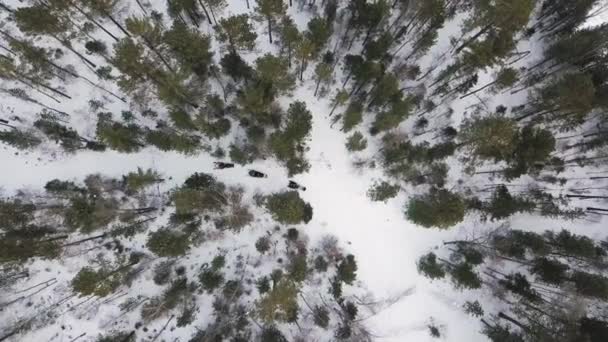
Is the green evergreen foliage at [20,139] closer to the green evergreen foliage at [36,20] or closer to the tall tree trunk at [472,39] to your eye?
the green evergreen foliage at [36,20]

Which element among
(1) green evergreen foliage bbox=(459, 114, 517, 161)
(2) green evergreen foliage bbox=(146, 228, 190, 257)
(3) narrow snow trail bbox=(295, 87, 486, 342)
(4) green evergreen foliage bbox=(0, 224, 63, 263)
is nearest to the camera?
(4) green evergreen foliage bbox=(0, 224, 63, 263)

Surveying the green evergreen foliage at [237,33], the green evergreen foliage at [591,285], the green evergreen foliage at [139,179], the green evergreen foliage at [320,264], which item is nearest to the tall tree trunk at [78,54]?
the green evergreen foliage at [139,179]

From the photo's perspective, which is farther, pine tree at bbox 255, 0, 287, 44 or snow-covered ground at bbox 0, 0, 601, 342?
snow-covered ground at bbox 0, 0, 601, 342

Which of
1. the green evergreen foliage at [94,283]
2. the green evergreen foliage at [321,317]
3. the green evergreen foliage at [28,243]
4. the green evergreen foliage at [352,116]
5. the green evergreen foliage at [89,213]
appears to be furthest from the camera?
the green evergreen foliage at [321,317]

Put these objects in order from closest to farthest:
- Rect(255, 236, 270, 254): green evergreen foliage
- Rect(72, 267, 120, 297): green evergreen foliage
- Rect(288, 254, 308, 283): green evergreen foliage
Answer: Rect(72, 267, 120, 297): green evergreen foliage < Rect(288, 254, 308, 283): green evergreen foliage < Rect(255, 236, 270, 254): green evergreen foliage

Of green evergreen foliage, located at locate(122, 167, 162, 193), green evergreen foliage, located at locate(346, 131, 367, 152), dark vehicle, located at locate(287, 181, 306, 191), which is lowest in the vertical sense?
dark vehicle, located at locate(287, 181, 306, 191)

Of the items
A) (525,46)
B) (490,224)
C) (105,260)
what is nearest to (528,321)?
(490,224)

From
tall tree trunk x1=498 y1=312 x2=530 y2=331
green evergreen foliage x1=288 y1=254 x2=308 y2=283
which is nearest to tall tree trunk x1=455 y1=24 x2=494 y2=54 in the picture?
green evergreen foliage x1=288 y1=254 x2=308 y2=283

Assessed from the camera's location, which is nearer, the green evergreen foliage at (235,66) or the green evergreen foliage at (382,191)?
the green evergreen foliage at (235,66)

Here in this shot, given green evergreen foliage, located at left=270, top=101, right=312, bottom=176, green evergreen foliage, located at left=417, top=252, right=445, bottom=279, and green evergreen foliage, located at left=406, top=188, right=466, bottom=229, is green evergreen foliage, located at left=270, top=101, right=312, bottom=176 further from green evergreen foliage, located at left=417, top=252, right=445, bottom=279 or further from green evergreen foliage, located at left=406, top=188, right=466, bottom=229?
green evergreen foliage, located at left=417, top=252, right=445, bottom=279

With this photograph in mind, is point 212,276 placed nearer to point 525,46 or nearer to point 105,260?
point 105,260
